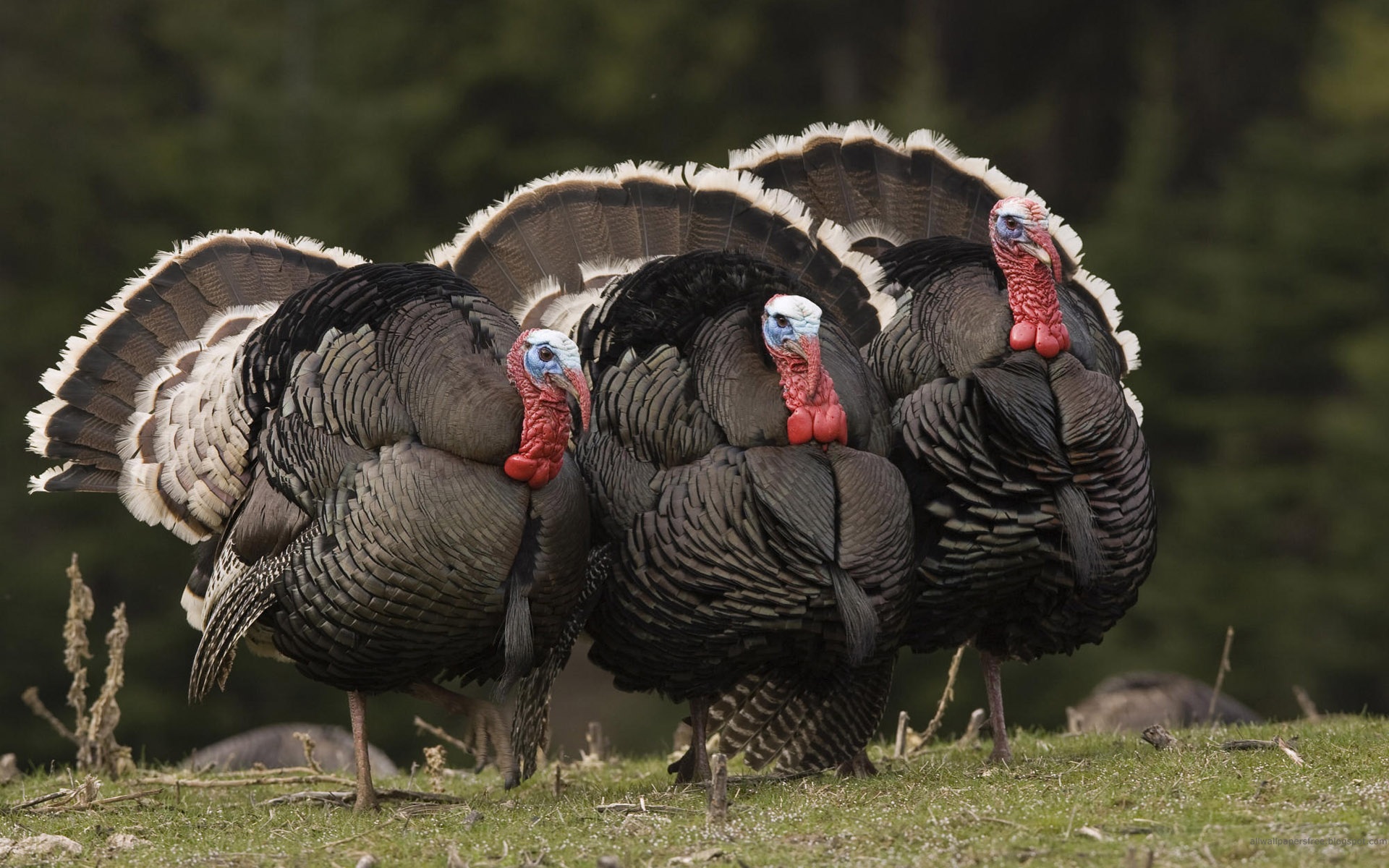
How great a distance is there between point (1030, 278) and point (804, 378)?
3.22 feet

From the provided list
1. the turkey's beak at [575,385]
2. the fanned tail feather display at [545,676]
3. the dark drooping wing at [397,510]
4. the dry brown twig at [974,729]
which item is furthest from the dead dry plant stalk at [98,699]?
the dry brown twig at [974,729]

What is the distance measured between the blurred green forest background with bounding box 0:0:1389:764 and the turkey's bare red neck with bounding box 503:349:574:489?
420 inches

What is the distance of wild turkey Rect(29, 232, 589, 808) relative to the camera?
604 cm

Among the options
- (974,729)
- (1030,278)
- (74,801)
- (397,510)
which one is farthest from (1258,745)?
(74,801)

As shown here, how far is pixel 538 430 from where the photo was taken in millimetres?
6094

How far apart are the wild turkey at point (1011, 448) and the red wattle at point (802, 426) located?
47cm

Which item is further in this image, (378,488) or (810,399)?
(810,399)

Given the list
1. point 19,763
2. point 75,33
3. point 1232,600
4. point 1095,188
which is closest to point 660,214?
point 19,763

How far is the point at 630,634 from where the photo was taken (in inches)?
256

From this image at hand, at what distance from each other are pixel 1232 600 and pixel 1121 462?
12080 millimetres

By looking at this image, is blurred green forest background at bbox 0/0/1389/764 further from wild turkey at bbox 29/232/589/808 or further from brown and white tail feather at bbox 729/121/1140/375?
wild turkey at bbox 29/232/589/808

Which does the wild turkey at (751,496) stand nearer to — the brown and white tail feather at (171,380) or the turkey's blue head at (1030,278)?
the turkey's blue head at (1030,278)

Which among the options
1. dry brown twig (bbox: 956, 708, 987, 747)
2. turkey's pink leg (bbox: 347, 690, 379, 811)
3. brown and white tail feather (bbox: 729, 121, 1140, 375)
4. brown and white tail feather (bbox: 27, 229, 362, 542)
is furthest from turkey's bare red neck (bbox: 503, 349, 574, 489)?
dry brown twig (bbox: 956, 708, 987, 747)

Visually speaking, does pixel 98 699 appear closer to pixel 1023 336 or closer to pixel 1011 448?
pixel 1011 448
